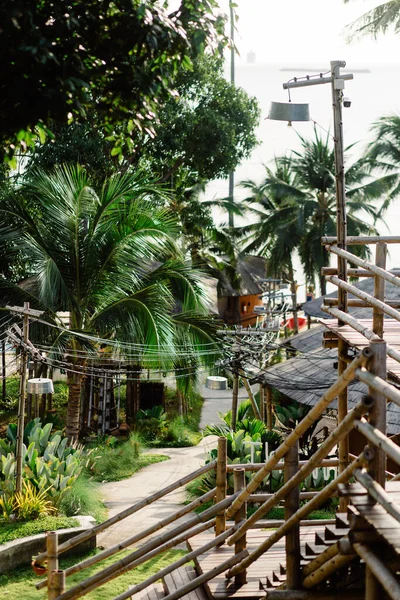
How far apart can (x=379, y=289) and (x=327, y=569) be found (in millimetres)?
2703

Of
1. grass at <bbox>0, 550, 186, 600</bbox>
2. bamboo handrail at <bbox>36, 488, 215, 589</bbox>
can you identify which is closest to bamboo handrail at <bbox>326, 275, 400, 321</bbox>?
bamboo handrail at <bbox>36, 488, 215, 589</bbox>

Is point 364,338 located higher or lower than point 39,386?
higher

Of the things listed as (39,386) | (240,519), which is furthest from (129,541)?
(39,386)

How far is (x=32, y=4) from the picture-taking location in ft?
17.5

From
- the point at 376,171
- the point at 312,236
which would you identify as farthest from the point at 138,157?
the point at 376,171

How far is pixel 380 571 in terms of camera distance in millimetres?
4105

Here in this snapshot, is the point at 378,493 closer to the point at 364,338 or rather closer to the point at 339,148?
the point at 364,338

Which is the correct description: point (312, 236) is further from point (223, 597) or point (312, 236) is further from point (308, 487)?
point (223, 597)

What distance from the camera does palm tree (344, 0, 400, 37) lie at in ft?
84.3

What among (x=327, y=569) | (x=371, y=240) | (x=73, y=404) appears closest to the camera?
(x=327, y=569)

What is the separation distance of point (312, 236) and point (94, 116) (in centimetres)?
1310

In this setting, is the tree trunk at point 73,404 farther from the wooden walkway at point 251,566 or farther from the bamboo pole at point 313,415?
the bamboo pole at point 313,415

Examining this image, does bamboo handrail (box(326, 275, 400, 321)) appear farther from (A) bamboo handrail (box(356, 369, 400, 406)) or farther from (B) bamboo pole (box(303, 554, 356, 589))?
(B) bamboo pole (box(303, 554, 356, 589))

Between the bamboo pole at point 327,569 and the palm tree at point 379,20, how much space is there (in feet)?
76.2
